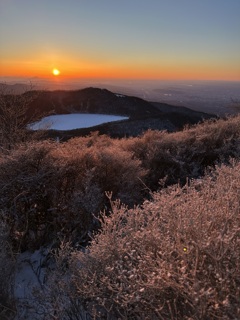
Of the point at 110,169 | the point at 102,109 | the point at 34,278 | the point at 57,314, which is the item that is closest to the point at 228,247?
the point at 57,314

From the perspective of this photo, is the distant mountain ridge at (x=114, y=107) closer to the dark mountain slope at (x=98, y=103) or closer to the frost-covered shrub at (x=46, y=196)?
the dark mountain slope at (x=98, y=103)

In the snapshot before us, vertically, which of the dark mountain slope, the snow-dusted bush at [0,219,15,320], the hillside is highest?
the dark mountain slope

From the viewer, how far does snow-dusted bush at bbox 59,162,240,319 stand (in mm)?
2062

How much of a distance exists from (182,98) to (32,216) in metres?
50.7

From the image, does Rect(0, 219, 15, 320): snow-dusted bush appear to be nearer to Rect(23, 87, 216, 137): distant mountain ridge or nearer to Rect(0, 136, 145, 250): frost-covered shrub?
Rect(0, 136, 145, 250): frost-covered shrub

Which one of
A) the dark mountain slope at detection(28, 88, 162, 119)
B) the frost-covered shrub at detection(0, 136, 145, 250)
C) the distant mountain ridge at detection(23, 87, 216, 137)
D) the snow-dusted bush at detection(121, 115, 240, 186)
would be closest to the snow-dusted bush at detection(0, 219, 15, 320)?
the frost-covered shrub at detection(0, 136, 145, 250)

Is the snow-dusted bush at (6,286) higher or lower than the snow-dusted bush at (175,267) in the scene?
lower

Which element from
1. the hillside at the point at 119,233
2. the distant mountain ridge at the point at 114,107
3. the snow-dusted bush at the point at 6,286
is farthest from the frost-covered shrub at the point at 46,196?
the distant mountain ridge at the point at 114,107

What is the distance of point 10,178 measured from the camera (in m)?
4.58

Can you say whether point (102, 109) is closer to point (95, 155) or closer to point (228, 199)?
point (95, 155)

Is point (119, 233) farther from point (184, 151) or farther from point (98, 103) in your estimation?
point (98, 103)

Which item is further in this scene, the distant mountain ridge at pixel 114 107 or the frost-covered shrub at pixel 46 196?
the distant mountain ridge at pixel 114 107

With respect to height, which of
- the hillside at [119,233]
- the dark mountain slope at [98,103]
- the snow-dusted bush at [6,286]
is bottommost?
the snow-dusted bush at [6,286]

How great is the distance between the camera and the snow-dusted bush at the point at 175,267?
206cm
